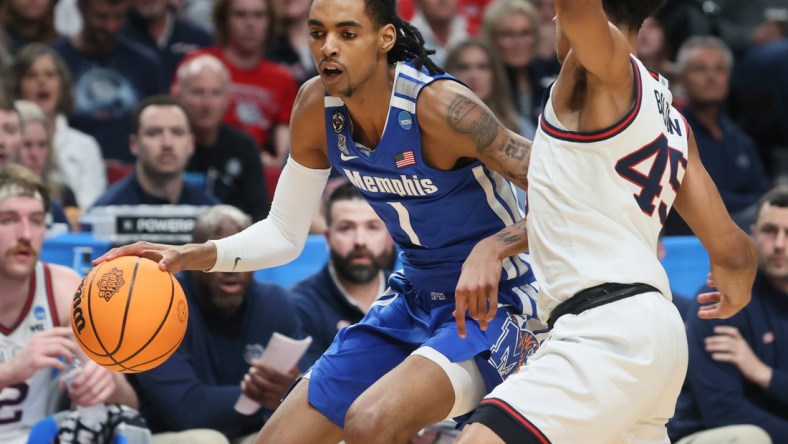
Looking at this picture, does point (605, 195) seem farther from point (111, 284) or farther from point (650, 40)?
point (650, 40)

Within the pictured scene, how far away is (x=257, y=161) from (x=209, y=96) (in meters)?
0.53

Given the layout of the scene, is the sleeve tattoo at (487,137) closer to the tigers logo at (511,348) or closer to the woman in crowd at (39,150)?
the tigers logo at (511,348)

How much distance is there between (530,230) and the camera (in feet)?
12.0

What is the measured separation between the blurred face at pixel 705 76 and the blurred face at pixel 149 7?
3.97m

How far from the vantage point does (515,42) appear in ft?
29.7

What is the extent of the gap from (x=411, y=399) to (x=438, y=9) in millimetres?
5840

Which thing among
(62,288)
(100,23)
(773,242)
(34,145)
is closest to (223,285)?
(62,288)

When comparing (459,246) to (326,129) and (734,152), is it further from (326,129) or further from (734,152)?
(734,152)

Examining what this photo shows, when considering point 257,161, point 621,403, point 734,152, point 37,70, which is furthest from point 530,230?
point 734,152

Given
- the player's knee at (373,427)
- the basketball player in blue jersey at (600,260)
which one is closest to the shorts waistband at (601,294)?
the basketball player in blue jersey at (600,260)

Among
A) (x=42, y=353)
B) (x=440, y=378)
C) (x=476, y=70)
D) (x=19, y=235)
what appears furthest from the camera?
(x=476, y=70)

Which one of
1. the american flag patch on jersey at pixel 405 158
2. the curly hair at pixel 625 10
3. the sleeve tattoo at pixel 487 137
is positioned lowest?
the american flag patch on jersey at pixel 405 158

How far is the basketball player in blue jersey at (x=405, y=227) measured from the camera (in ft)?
13.2

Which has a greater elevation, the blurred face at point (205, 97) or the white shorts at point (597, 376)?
the blurred face at point (205, 97)
